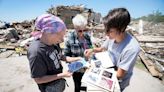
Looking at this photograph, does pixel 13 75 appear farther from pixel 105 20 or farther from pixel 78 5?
pixel 78 5

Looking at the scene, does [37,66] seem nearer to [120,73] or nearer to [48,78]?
[48,78]

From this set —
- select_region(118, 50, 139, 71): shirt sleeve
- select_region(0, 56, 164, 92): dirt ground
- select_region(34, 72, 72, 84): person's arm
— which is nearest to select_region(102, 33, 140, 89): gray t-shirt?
select_region(118, 50, 139, 71): shirt sleeve

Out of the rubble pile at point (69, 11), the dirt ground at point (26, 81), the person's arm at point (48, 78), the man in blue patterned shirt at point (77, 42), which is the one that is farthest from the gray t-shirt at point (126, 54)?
the rubble pile at point (69, 11)

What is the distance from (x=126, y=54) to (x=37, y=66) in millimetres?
1133

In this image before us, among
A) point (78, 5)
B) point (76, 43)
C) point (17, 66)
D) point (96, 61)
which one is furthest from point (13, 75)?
point (78, 5)

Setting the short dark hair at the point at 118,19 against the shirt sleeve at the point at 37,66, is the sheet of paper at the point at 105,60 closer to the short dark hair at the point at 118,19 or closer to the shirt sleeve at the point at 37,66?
the short dark hair at the point at 118,19

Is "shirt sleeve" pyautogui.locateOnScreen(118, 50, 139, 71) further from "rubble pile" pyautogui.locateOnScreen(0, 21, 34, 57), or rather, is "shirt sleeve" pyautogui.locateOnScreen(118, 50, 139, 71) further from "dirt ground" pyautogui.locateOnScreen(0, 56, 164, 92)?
"rubble pile" pyautogui.locateOnScreen(0, 21, 34, 57)

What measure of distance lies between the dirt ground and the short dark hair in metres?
3.83

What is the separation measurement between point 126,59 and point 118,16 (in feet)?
1.83

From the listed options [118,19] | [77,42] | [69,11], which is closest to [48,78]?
[118,19]

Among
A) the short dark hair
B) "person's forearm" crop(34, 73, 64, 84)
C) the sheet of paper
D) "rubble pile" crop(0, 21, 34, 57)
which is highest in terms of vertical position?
the short dark hair

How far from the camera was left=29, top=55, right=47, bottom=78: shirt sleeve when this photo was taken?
7.79ft

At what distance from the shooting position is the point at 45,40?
2.48 metres

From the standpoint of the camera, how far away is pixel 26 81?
22.1 feet
